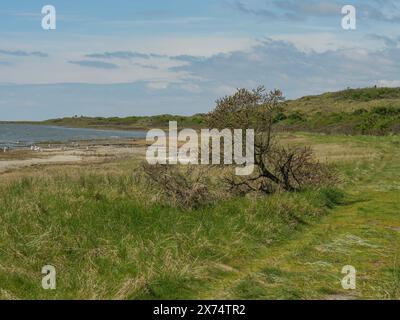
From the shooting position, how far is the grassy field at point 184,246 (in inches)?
326

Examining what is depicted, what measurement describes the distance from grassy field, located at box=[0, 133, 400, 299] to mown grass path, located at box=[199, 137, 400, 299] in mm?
21

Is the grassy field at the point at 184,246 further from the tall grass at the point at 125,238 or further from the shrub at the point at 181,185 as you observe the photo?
the shrub at the point at 181,185

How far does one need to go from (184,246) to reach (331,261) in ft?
8.67

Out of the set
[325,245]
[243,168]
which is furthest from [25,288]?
[243,168]

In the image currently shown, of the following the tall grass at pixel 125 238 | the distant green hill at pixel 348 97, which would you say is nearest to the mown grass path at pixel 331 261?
the tall grass at pixel 125 238

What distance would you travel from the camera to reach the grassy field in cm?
829

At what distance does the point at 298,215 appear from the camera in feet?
44.4

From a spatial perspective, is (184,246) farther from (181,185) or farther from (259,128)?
(259,128)

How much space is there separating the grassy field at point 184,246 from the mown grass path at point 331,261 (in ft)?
0.07

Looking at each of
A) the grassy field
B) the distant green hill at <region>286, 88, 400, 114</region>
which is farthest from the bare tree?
the distant green hill at <region>286, 88, 400, 114</region>

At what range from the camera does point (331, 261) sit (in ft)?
33.0
